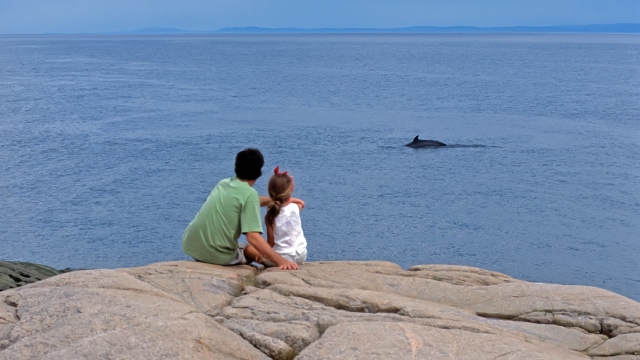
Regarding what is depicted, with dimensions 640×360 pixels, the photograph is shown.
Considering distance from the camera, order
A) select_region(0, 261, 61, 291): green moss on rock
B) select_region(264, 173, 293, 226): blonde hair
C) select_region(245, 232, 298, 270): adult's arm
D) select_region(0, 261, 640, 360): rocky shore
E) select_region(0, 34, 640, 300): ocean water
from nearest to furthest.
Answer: select_region(0, 261, 640, 360): rocky shore
select_region(245, 232, 298, 270): adult's arm
select_region(264, 173, 293, 226): blonde hair
select_region(0, 261, 61, 291): green moss on rock
select_region(0, 34, 640, 300): ocean water

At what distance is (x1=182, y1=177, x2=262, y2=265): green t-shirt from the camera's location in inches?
403

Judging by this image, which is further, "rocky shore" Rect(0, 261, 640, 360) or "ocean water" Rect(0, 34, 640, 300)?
"ocean water" Rect(0, 34, 640, 300)

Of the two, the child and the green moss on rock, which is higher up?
the child

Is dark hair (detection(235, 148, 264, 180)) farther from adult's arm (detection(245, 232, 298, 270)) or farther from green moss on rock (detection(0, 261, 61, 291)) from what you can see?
green moss on rock (detection(0, 261, 61, 291))

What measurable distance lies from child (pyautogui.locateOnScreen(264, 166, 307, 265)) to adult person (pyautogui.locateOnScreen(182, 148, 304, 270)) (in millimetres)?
496

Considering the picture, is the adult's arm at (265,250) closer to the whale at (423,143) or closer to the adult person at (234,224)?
the adult person at (234,224)

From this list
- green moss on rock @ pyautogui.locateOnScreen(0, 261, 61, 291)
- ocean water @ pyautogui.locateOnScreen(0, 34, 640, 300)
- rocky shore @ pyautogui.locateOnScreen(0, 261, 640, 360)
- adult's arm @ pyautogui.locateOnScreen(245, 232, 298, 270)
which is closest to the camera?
rocky shore @ pyautogui.locateOnScreen(0, 261, 640, 360)

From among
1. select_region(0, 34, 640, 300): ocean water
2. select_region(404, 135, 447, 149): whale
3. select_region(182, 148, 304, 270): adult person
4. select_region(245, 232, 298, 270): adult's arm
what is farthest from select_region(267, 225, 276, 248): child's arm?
select_region(404, 135, 447, 149): whale

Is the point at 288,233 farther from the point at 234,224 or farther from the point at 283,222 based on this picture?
the point at 234,224

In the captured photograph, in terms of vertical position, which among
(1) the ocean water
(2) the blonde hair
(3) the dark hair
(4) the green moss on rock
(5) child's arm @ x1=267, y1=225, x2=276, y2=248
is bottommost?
(1) the ocean water

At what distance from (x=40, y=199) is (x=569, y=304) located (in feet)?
96.2

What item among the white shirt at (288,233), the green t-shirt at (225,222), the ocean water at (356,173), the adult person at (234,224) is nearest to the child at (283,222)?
the white shirt at (288,233)

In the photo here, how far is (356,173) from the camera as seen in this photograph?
3994 centimetres

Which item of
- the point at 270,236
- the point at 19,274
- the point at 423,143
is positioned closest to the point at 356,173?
the point at 423,143
